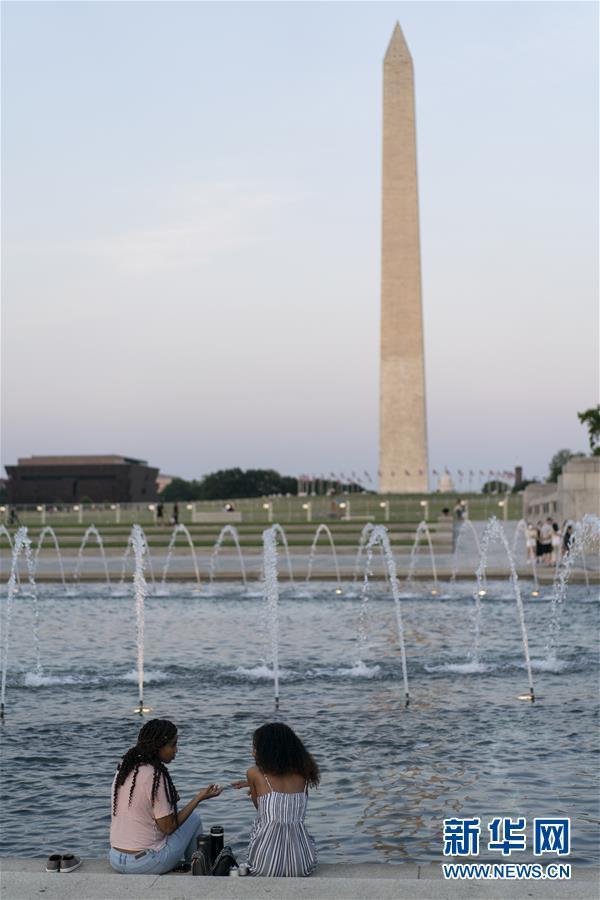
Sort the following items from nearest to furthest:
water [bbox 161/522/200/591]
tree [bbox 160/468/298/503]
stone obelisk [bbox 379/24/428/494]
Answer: water [bbox 161/522/200/591] < stone obelisk [bbox 379/24/428/494] < tree [bbox 160/468/298/503]

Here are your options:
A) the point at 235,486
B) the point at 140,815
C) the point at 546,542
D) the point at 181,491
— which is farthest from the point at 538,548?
the point at 181,491

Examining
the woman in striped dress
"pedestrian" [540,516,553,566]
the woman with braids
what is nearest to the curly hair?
the woman in striped dress

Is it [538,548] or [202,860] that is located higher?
[538,548]

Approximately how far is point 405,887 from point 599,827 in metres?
3.41

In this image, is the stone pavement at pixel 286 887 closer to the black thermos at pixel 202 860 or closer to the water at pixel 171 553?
the black thermos at pixel 202 860

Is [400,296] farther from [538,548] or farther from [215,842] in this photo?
[215,842]

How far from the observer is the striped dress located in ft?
19.6

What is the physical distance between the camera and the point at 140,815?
6375 millimetres

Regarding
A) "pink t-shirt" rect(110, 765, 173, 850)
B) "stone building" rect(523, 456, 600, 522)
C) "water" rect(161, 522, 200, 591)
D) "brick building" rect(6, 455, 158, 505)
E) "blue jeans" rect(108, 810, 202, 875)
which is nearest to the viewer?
"blue jeans" rect(108, 810, 202, 875)

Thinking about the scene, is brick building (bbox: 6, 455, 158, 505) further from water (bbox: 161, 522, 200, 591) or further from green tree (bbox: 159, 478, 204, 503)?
water (bbox: 161, 522, 200, 591)

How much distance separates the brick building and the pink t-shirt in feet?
373

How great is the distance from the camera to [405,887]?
17.5 feet

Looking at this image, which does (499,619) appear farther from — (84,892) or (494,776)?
(84,892)

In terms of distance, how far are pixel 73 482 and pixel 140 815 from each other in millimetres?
116798
